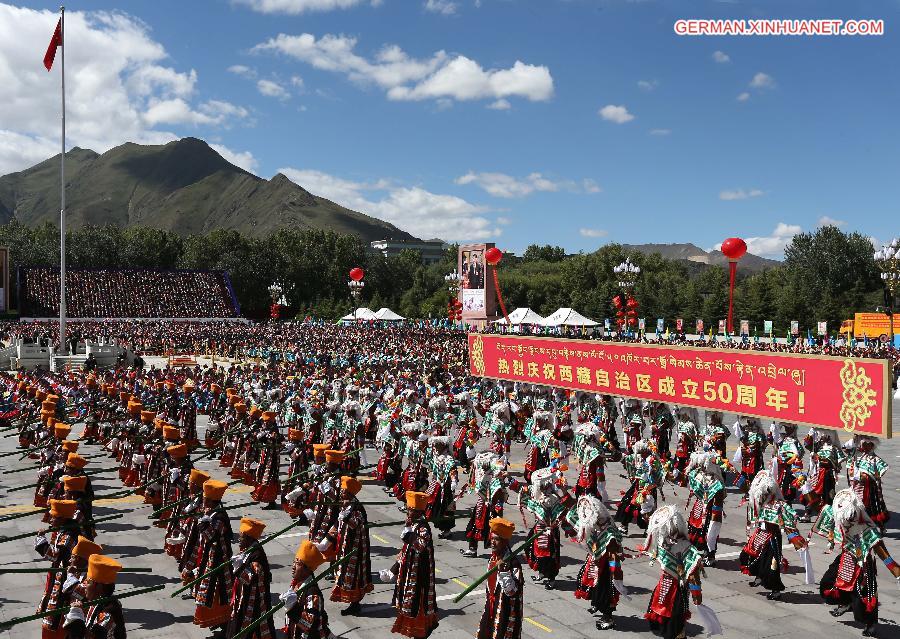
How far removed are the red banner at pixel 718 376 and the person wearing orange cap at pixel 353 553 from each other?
Answer: 8.48m

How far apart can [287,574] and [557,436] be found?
273 inches

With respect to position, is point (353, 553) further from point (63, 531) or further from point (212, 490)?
point (63, 531)

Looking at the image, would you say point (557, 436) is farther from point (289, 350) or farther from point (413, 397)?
point (289, 350)

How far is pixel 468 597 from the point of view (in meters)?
10.6

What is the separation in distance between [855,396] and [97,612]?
11.7m

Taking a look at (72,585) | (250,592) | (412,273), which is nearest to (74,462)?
(72,585)

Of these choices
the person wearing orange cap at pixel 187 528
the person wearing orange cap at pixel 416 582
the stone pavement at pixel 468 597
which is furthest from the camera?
the person wearing orange cap at pixel 187 528

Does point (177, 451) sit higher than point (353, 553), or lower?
higher

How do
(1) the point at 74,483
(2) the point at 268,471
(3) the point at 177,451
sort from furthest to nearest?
(2) the point at 268,471 < (3) the point at 177,451 < (1) the point at 74,483

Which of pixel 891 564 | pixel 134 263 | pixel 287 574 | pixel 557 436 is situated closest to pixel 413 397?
pixel 557 436

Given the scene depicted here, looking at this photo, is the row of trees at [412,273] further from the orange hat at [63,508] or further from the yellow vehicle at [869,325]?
the orange hat at [63,508]

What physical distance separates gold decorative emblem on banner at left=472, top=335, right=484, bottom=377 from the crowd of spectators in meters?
64.7

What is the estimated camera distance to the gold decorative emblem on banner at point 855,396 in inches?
491

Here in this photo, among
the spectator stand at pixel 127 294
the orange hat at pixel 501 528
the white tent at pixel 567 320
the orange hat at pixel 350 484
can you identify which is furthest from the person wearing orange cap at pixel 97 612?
the spectator stand at pixel 127 294
